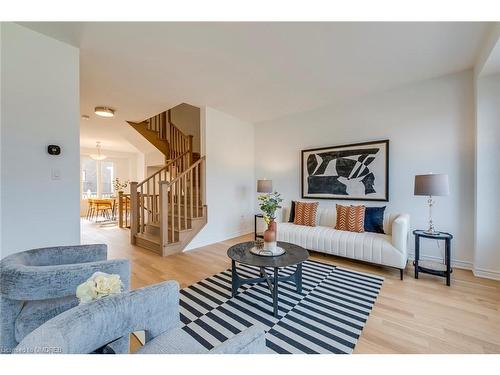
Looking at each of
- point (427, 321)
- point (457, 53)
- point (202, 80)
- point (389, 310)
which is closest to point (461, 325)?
point (427, 321)

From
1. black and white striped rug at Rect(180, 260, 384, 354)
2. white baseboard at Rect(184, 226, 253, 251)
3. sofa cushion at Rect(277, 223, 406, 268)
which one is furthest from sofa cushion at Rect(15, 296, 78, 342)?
sofa cushion at Rect(277, 223, 406, 268)

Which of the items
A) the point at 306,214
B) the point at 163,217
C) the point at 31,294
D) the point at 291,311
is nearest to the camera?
the point at 31,294

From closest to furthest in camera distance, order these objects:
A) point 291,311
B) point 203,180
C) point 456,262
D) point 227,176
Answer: point 291,311
point 456,262
point 203,180
point 227,176

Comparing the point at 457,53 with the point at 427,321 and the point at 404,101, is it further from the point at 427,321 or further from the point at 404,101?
the point at 427,321

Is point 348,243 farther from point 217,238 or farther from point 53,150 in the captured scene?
point 53,150

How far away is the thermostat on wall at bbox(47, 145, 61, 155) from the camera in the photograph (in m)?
2.07

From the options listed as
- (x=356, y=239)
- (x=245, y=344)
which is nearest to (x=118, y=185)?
(x=356, y=239)

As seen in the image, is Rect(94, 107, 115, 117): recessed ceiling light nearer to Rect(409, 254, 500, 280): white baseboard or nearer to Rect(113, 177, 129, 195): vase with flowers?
Rect(113, 177, 129, 195): vase with flowers

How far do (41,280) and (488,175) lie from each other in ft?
13.7

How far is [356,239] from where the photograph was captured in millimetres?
2949

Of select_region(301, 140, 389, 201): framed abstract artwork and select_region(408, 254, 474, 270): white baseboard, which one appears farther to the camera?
select_region(301, 140, 389, 201): framed abstract artwork

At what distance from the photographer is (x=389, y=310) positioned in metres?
1.95

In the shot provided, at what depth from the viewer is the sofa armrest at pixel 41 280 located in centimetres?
114

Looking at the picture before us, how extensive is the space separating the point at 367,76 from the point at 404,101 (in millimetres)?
808
